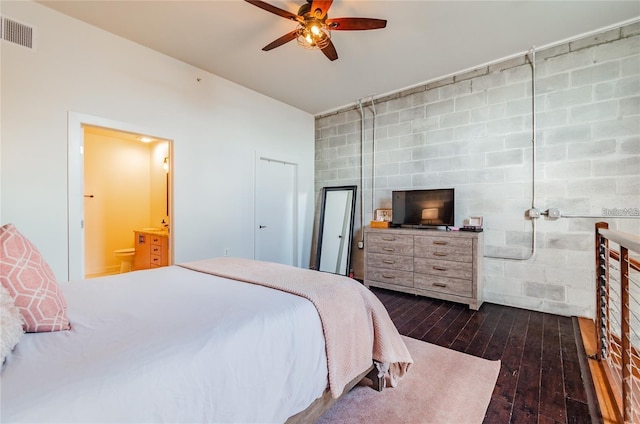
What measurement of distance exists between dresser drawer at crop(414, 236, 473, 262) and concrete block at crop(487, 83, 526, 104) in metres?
1.74

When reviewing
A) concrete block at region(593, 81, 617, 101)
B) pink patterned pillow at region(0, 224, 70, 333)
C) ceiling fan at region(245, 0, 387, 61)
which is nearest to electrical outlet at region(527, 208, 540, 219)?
concrete block at region(593, 81, 617, 101)

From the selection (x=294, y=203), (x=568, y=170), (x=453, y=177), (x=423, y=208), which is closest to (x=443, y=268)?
(x=423, y=208)

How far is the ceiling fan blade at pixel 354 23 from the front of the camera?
2.24 m

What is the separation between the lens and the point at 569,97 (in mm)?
3002

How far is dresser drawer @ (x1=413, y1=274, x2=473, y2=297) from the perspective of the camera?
3285mm

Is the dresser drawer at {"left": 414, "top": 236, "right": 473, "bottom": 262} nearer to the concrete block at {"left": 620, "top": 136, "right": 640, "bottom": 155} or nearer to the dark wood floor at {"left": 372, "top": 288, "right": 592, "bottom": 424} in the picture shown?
the dark wood floor at {"left": 372, "top": 288, "right": 592, "bottom": 424}

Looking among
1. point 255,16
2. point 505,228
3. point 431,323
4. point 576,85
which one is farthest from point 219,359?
point 576,85

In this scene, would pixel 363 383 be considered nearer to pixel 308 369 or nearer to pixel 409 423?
pixel 409 423

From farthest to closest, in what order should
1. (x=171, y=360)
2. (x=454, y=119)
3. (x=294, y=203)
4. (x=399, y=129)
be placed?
1. (x=294, y=203)
2. (x=399, y=129)
3. (x=454, y=119)
4. (x=171, y=360)

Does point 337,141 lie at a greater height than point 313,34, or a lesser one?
lesser

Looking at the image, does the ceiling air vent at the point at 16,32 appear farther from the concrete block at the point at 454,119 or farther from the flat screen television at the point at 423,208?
the concrete block at the point at 454,119

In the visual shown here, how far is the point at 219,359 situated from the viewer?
1017 millimetres

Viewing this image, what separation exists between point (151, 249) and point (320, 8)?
3.83 m

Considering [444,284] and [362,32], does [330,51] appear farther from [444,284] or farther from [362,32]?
[444,284]
